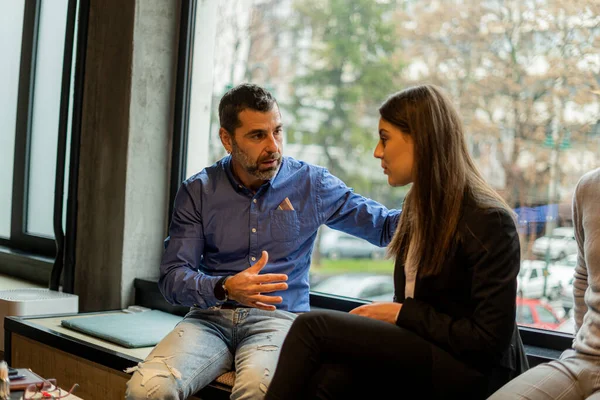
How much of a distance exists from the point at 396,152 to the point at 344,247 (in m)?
1.36

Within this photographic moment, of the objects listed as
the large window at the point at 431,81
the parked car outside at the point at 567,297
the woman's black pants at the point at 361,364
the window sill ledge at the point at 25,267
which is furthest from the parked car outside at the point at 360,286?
the window sill ledge at the point at 25,267

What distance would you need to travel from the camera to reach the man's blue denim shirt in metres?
2.66

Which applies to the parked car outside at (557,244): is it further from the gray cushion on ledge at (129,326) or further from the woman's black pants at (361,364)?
the gray cushion on ledge at (129,326)

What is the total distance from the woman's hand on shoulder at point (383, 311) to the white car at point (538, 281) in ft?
2.53

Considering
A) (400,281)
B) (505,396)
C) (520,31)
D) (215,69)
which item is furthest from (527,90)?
(215,69)

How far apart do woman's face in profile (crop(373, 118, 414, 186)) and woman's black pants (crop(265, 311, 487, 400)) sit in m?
0.42

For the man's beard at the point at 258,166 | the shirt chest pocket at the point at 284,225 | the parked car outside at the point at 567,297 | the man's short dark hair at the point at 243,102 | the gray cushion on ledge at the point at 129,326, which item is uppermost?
Answer: the man's short dark hair at the point at 243,102

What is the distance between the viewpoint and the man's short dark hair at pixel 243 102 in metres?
2.63

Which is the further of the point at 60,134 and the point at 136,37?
the point at 60,134

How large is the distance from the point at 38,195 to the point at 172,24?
1.74m

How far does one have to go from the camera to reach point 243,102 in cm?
264

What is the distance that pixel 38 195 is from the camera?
16.0 feet

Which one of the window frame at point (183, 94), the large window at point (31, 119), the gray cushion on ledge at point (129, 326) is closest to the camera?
the gray cushion on ledge at point (129, 326)

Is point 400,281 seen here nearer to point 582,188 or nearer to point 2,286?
point 582,188
